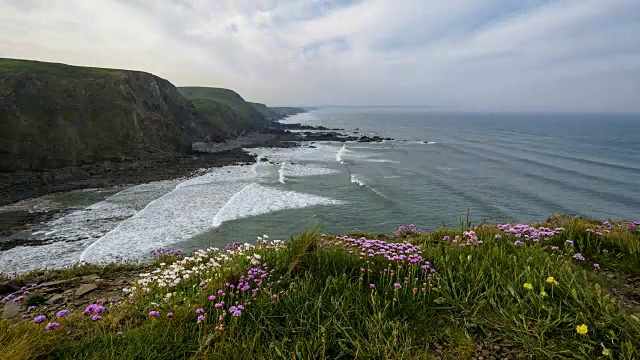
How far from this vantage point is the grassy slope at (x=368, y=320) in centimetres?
294

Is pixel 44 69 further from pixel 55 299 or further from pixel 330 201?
pixel 55 299

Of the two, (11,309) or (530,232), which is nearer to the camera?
(11,309)

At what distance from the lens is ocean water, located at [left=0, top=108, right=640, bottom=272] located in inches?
734

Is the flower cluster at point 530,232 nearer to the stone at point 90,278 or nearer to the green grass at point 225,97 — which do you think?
the stone at point 90,278

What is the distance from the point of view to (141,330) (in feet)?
10.7

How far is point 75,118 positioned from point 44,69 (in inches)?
556

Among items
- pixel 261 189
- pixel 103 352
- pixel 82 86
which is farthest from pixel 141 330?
pixel 82 86

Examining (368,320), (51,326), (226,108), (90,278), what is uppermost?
(226,108)

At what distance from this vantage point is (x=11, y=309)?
4773 millimetres

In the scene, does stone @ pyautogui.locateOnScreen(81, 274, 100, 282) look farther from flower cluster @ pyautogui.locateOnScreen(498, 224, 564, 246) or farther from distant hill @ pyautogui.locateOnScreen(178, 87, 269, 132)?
distant hill @ pyautogui.locateOnScreen(178, 87, 269, 132)

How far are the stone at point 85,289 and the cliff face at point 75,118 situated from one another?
124ft

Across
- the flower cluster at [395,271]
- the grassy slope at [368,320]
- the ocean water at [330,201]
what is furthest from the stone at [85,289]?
the ocean water at [330,201]

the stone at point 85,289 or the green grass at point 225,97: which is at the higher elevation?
the green grass at point 225,97

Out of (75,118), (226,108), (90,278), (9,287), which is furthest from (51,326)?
(226,108)
